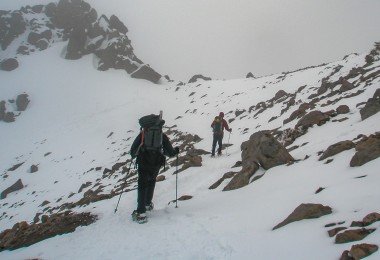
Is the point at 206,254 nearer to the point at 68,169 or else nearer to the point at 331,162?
the point at 331,162

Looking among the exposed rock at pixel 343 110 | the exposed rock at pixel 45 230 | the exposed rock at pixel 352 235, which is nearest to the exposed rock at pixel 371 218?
the exposed rock at pixel 352 235

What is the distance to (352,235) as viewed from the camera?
4.34 meters

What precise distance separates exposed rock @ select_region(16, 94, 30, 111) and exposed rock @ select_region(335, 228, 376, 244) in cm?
6245

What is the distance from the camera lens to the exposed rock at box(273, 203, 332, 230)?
219 inches

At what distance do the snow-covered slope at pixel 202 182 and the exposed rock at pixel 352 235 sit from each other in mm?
105

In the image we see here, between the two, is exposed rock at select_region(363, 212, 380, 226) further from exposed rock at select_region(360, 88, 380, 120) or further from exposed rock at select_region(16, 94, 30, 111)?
exposed rock at select_region(16, 94, 30, 111)

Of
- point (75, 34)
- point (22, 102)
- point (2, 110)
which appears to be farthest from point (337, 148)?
point (75, 34)

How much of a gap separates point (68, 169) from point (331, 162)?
2718cm

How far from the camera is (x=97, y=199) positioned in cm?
1308

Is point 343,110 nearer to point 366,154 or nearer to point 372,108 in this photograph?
point 372,108

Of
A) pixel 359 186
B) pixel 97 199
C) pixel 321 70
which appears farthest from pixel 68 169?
pixel 359 186

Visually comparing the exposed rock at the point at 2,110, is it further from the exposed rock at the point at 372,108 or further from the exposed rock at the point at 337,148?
the exposed rock at the point at 337,148

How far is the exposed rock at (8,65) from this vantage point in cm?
6825

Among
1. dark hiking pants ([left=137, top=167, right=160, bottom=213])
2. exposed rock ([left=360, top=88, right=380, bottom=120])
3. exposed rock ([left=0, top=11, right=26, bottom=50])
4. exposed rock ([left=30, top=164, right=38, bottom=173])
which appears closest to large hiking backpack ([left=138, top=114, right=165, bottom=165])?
dark hiking pants ([left=137, top=167, right=160, bottom=213])
